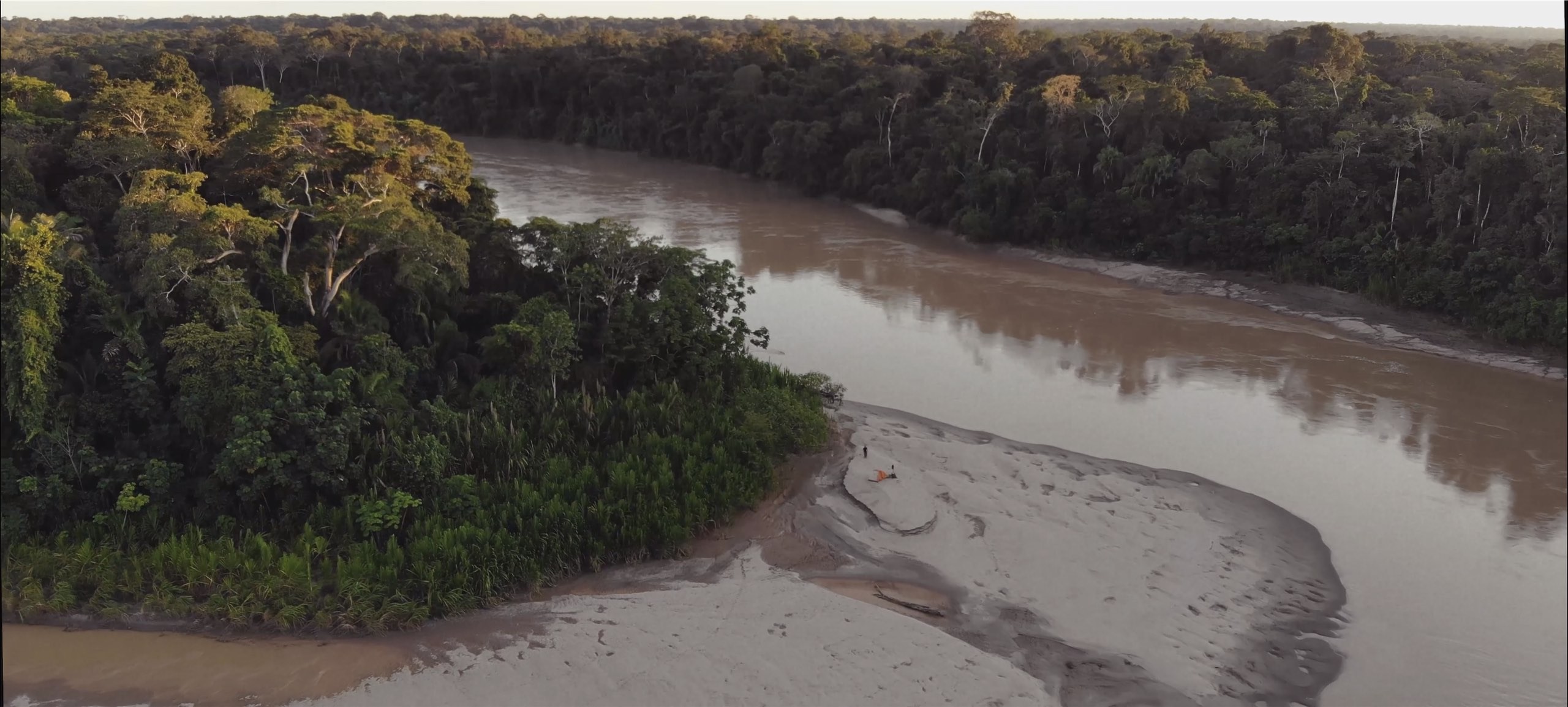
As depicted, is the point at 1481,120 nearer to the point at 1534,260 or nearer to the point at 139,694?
→ the point at 1534,260

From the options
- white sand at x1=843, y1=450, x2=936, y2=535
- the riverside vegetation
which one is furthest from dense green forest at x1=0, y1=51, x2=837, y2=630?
white sand at x1=843, y1=450, x2=936, y2=535

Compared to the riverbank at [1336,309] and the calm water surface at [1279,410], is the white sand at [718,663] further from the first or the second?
the riverbank at [1336,309]

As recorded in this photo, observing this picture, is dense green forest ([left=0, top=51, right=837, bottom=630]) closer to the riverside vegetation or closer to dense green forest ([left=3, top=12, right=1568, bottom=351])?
the riverside vegetation

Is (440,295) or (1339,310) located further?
(1339,310)

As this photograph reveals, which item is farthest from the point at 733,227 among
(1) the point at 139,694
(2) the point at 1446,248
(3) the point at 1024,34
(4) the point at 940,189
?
(1) the point at 139,694

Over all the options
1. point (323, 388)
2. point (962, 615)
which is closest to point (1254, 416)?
point (962, 615)

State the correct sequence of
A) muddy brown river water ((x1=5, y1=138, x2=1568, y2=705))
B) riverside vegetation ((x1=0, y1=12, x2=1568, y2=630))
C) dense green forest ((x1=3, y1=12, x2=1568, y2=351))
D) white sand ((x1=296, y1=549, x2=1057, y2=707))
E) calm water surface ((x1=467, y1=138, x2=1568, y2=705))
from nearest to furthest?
white sand ((x1=296, y1=549, x2=1057, y2=707)) < muddy brown river water ((x1=5, y1=138, x2=1568, y2=705)) < calm water surface ((x1=467, y1=138, x2=1568, y2=705)) < riverside vegetation ((x1=0, y1=12, x2=1568, y2=630)) < dense green forest ((x1=3, y1=12, x2=1568, y2=351))

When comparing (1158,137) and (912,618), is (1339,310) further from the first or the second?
(912,618)
